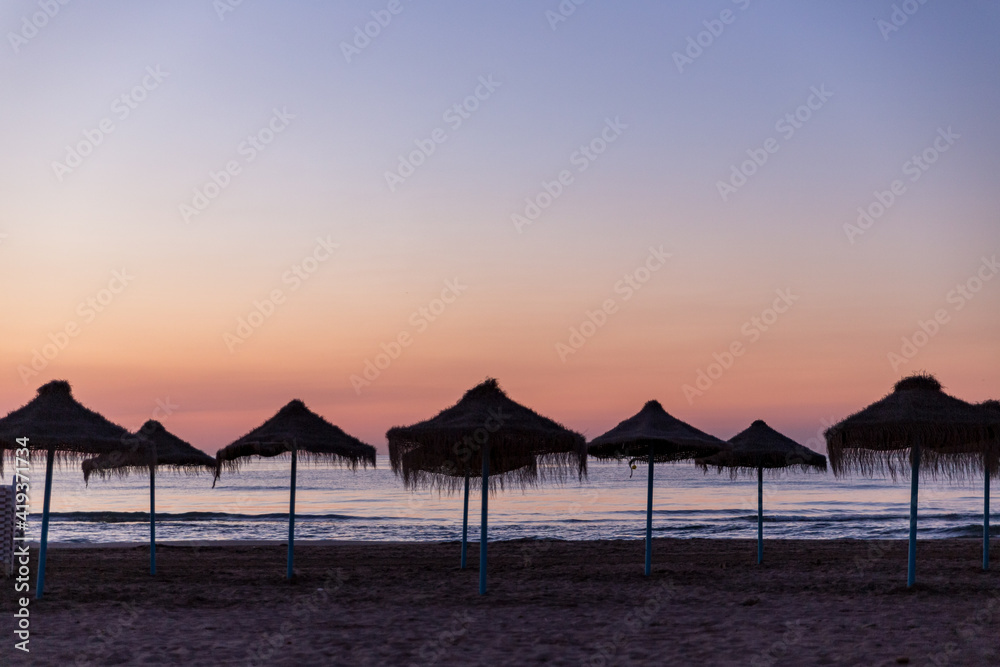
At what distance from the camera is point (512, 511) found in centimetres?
3988

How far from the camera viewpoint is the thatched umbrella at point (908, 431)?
10.2m

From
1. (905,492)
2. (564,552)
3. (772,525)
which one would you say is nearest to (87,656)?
(564,552)

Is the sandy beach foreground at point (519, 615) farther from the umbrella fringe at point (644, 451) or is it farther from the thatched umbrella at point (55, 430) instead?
the umbrella fringe at point (644, 451)

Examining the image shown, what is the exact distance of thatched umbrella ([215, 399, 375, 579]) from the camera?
1216 centimetres

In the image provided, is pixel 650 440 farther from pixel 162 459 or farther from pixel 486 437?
pixel 162 459

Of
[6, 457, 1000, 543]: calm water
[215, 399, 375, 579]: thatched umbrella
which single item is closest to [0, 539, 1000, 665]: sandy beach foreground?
[215, 399, 375, 579]: thatched umbrella

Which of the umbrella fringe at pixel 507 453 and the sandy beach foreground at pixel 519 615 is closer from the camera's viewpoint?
the sandy beach foreground at pixel 519 615

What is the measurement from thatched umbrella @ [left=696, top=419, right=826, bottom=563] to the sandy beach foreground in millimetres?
1690

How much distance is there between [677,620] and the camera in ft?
29.3

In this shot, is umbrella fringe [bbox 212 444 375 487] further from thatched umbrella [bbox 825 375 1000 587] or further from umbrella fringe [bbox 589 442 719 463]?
thatched umbrella [bbox 825 375 1000 587]

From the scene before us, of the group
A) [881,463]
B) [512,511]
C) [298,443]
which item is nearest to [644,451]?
[881,463]

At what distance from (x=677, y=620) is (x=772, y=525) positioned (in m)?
24.1

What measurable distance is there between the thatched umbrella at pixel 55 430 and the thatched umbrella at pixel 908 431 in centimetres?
844

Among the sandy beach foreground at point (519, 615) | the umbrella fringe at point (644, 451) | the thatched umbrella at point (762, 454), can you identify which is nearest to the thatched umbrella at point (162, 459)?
the sandy beach foreground at point (519, 615)
